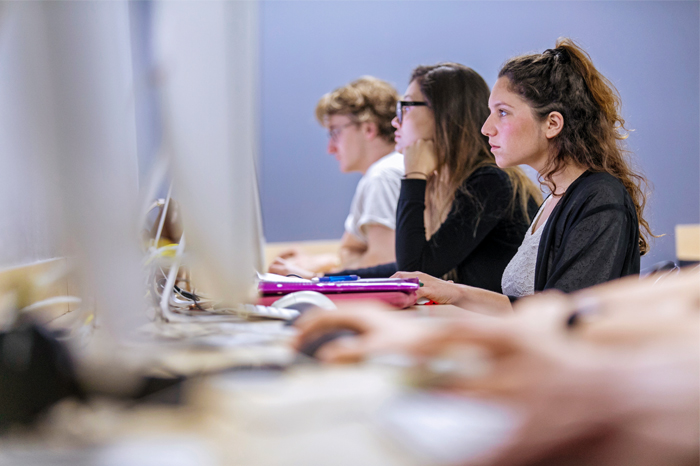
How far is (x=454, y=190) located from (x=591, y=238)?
46cm

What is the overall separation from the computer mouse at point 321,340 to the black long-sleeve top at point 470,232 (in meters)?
0.80

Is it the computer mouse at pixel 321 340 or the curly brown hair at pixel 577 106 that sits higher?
the curly brown hair at pixel 577 106

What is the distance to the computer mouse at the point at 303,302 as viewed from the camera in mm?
541

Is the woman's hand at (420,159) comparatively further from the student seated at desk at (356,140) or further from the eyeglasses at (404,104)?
the student seated at desk at (356,140)

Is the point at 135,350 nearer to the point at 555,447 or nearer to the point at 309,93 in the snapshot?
the point at 555,447

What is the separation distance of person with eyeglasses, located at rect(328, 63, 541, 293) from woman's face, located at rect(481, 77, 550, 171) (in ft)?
0.55

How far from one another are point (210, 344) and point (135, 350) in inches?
2.6

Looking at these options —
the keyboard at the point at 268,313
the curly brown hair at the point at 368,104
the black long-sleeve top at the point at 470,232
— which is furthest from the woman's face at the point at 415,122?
the keyboard at the point at 268,313

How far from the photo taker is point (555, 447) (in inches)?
9.5

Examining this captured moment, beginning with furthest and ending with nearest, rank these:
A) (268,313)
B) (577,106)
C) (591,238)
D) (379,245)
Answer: (379,245)
(577,106)
(591,238)
(268,313)

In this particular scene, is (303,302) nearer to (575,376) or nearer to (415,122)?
(575,376)

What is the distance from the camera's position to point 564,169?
0.93 m

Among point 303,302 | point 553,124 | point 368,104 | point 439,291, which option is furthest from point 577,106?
point 368,104

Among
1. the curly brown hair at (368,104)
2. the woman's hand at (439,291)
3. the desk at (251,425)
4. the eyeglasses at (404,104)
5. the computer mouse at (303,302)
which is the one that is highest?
the curly brown hair at (368,104)
